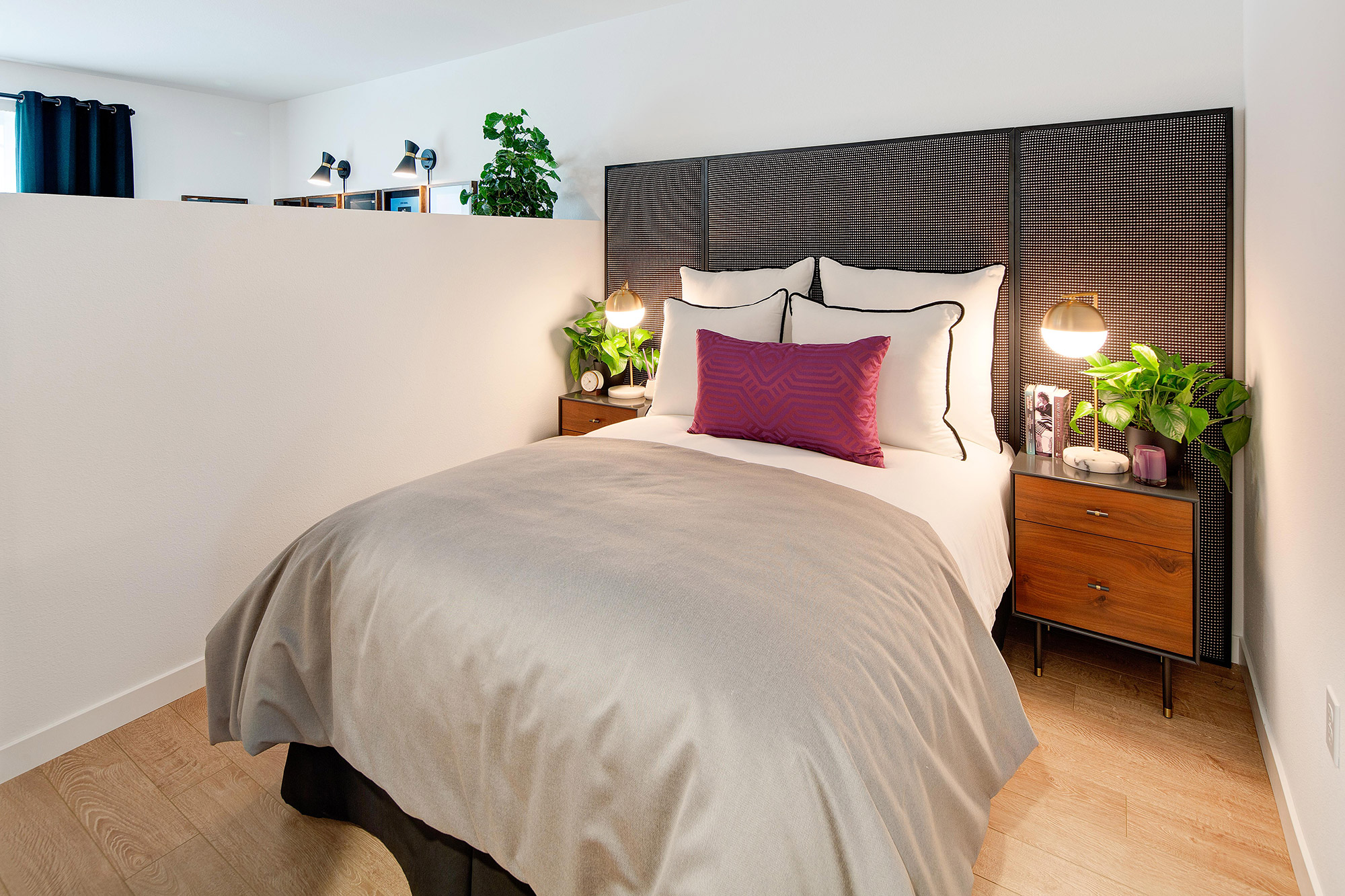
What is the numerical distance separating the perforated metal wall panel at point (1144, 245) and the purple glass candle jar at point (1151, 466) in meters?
0.32

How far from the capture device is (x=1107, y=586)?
2.15 m

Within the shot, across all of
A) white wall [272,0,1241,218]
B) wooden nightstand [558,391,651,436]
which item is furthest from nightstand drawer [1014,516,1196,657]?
wooden nightstand [558,391,651,436]

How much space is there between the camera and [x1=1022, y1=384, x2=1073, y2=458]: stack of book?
241cm

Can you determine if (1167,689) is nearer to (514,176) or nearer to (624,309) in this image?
(624,309)

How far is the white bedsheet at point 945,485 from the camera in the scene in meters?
1.85

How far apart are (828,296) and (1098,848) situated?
193 centimetres

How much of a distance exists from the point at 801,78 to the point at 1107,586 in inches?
90.2

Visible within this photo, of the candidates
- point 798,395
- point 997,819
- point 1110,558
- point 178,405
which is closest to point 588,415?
point 798,395

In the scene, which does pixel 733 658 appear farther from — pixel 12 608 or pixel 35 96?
pixel 35 96

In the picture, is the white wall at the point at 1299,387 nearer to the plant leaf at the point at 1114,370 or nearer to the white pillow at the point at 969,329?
the plant leaf at the point at 1114,370

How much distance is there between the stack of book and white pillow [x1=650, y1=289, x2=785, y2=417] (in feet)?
2.98

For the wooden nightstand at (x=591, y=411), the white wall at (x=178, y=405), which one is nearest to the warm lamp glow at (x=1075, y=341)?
the wooden nightstand at (x=591, y=411)

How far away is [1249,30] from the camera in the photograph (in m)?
2.13

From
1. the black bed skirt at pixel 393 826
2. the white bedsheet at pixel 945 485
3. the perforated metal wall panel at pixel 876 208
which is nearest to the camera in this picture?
the black bed skirt at pixel 393 826
